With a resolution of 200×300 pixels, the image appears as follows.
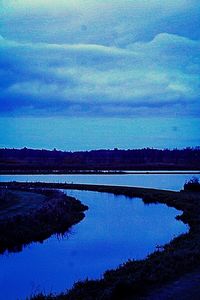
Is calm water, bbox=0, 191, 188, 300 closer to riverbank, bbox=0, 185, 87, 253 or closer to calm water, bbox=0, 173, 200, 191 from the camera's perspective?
riverbank, bbox=0, 185, 87, 253

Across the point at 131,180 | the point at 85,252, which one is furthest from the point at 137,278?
the point at 131,180

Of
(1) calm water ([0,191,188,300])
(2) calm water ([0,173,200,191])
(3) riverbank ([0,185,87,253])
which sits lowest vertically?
(1) calm water ([0,191,188,300])

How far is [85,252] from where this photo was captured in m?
21.5

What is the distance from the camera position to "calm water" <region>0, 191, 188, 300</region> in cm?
1600

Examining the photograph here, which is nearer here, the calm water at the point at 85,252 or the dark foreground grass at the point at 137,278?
the dark foreground grass at the point at 137,278

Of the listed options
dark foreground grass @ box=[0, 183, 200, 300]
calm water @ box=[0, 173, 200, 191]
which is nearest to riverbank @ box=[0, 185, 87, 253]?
dark foreground grass @ box=[0, 183, 200, 300]

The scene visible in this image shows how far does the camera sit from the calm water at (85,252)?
52.5 feet

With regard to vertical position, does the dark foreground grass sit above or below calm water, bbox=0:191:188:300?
above

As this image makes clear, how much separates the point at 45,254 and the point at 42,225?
21.6ft

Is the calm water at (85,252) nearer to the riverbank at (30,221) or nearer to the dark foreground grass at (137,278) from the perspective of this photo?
the riverbank at (30,221)

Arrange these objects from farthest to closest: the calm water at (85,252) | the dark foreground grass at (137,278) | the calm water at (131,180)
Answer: the calm water at (131,180) < the calm water at (85,252) < the dark foreground grass at (137,278)

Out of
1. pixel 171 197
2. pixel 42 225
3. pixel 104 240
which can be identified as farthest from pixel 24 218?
pixel 171 197

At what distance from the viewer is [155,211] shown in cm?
3866

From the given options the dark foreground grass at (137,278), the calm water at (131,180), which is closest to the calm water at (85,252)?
the dark foreground grass at (137,278)
